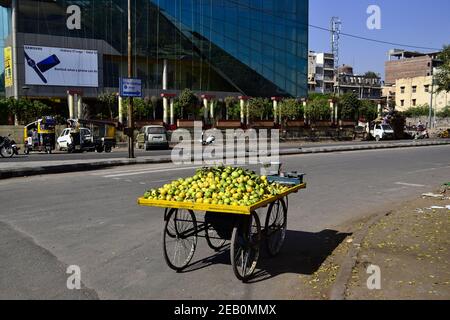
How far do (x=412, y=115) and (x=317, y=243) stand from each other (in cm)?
8847

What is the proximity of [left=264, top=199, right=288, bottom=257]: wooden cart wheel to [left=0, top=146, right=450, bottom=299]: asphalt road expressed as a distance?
19cm

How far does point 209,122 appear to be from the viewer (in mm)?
→ 48719

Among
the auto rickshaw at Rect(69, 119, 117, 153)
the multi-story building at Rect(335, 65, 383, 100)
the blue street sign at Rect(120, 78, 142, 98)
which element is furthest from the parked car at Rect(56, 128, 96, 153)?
the multi-story building at Rect(335, 65, 383, 100)

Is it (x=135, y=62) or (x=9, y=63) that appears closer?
(x=9, y=63)

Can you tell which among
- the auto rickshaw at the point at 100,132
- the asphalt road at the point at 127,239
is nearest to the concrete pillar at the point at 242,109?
the auto rickshaw at the point at 100,132

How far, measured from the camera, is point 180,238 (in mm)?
6430

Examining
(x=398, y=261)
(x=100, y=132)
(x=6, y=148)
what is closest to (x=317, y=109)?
(x=100, y=132)

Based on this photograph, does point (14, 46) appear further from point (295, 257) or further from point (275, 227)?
point (295, 257)

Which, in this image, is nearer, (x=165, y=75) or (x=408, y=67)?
(x=165, y=75)

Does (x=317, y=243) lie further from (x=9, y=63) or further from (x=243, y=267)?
(x=9, y=63)

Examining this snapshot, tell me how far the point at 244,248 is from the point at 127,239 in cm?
269
